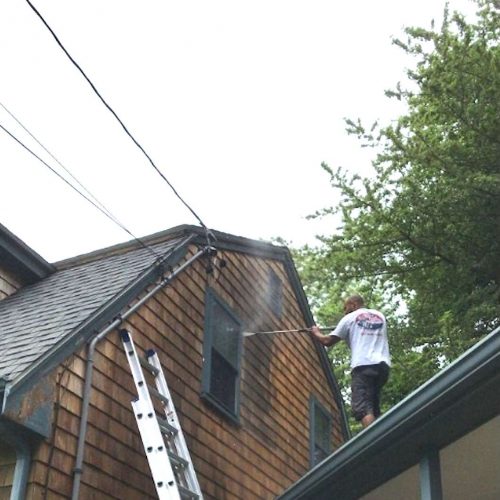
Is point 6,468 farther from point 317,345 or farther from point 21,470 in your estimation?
point 317,345

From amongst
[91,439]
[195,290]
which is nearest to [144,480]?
[91,439]

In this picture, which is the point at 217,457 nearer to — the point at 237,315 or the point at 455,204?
the point at 237,315

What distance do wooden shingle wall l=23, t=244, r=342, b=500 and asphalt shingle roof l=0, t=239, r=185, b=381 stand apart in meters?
0.29

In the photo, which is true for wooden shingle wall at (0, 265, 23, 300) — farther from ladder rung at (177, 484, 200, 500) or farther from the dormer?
ladder rung at (177, 484, 200, 500)

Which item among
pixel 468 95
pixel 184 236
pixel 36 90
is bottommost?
pixel 184 236

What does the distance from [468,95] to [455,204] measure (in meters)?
1.76

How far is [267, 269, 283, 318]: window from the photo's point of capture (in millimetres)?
10192

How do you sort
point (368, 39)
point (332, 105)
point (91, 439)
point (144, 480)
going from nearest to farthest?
point (91, 439), point (144, 480), point (368, 39), point (332, 105)

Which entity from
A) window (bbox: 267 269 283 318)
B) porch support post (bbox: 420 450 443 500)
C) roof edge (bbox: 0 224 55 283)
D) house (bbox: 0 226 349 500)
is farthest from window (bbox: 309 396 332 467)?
porch support post (bbox: 420 450 443 500)

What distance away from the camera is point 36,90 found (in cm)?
914

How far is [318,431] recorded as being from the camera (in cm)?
1127

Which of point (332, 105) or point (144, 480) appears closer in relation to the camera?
point (144, 480)

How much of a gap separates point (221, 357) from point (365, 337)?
224cm

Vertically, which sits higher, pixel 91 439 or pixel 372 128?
pixel 372 128
